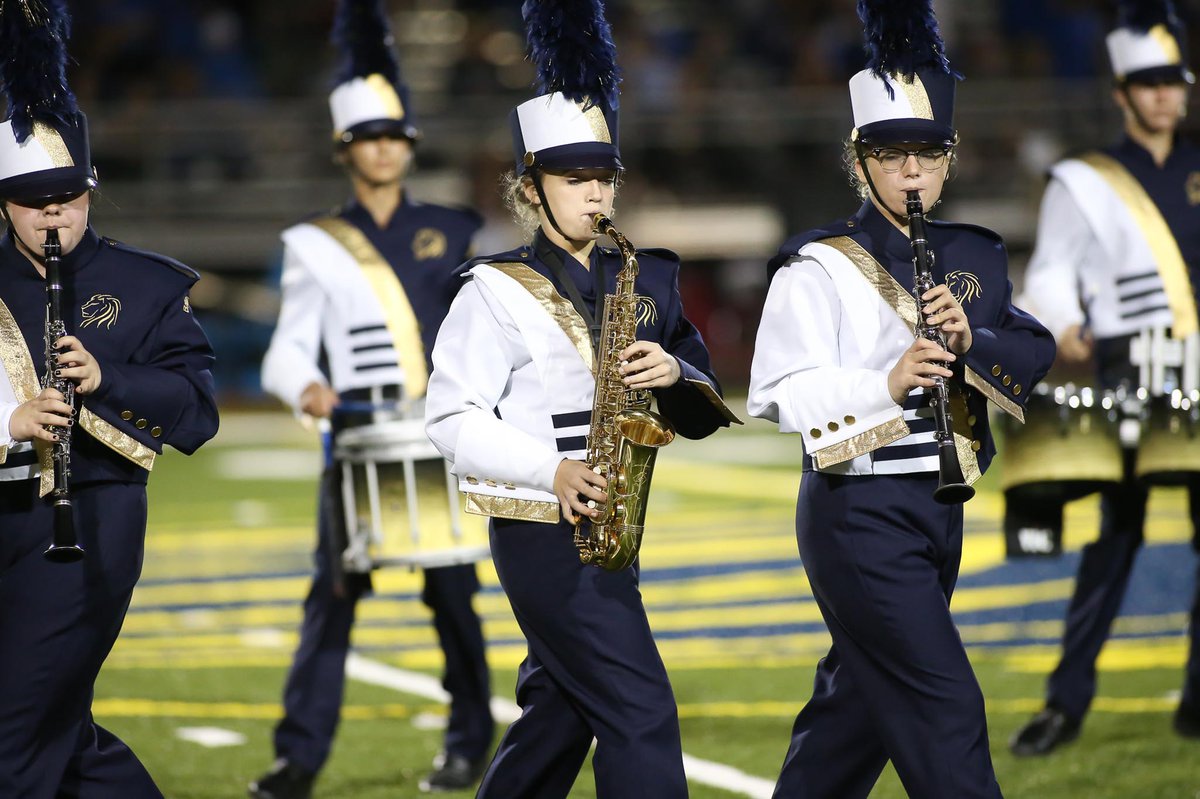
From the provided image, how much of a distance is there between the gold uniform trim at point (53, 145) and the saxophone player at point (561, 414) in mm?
905

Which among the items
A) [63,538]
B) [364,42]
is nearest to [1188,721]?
[364,42]

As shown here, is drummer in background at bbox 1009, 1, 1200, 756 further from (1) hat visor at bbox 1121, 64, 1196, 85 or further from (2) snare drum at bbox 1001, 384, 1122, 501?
(2) snare drum at bbox 1001, 384, 1122, 501

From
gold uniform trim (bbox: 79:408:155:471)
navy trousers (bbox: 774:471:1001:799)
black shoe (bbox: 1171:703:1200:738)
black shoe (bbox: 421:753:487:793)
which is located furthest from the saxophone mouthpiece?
black shoe (bbox: 1171:703:1200:738)

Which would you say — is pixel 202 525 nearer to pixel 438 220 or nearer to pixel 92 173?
pixel 438 220

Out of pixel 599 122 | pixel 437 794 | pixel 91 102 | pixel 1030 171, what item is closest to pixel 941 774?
pixel 599 122

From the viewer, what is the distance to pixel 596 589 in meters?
3.84

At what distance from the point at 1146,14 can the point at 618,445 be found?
3083 millimetres

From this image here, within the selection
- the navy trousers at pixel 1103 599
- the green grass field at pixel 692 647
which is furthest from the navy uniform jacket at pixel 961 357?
the navy trousers at pixel 1103 599

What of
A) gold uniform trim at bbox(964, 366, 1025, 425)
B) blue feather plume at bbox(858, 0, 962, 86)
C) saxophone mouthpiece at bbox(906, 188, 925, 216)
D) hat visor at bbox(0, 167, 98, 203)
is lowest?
gold uniform trim at bbox(964, 366, 1025, 425)

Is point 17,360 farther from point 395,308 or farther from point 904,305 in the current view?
point 904,305

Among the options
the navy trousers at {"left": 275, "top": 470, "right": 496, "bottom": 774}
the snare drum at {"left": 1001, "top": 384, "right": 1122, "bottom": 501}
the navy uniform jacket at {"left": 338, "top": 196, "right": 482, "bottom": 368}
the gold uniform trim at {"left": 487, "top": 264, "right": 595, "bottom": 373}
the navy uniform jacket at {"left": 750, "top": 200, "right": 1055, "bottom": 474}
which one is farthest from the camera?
the navy uniform jacket at {"left": 338, "top": 196, "right": 482, "bottom": 368}

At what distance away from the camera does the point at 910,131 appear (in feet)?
12.8

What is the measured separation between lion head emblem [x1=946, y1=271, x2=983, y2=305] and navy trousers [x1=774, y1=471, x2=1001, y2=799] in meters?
0.41

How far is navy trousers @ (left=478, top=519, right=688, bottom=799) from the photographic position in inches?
147
